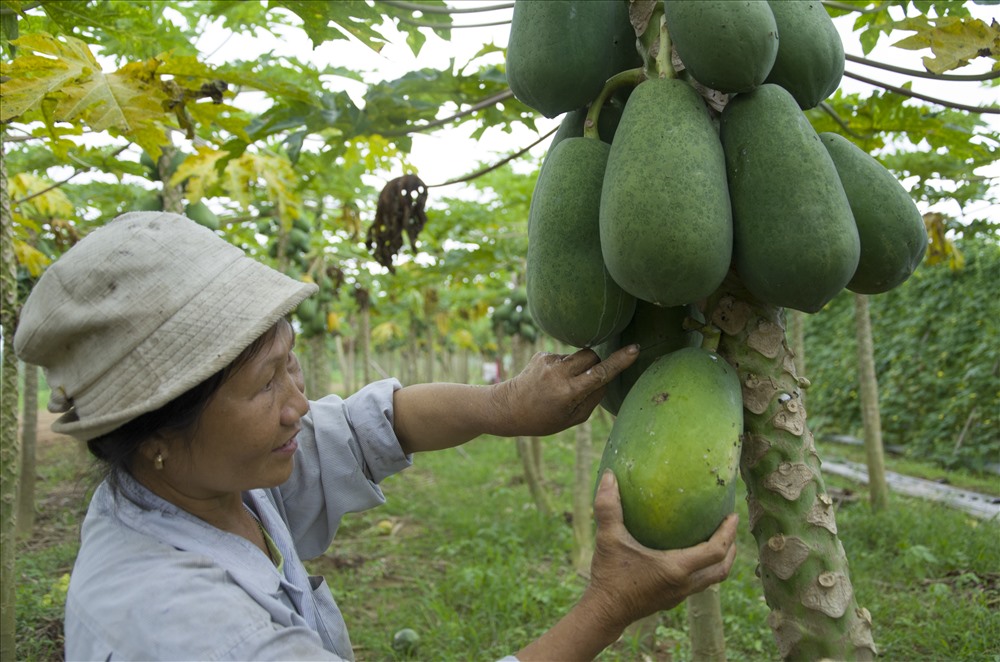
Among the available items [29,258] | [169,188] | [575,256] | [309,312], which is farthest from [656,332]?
[309,312]

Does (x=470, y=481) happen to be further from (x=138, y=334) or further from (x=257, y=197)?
(x=138, y=334)

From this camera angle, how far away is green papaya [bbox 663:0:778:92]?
109 centimetres

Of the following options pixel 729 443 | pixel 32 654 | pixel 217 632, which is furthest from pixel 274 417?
pixel 32 654

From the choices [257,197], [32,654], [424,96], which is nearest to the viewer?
[424,96]

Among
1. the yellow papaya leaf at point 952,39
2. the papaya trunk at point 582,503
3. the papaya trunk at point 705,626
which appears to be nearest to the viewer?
the yellow papaya leaf at point 952,39

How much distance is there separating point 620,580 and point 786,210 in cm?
59

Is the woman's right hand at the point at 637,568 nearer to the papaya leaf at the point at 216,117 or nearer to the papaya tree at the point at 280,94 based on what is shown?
the papaya tree at the point at 280,94

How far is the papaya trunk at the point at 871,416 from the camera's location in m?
5.28

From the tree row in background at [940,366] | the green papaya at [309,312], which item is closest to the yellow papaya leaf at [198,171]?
the green papaya at [309,312]

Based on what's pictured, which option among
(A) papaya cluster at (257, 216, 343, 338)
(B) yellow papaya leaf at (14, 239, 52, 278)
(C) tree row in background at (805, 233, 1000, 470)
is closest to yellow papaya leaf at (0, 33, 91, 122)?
(B) yellow papaya leaf at (14, 239, 52, 278)

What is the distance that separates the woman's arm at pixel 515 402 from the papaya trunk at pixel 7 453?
69.9 inches

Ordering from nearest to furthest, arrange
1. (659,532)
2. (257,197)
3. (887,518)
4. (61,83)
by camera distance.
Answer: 1. (659,532)
2. (61,83)
3. (887,518)
4. (257,197)

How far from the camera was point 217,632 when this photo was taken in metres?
1.08

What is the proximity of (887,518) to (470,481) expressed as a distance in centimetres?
438
